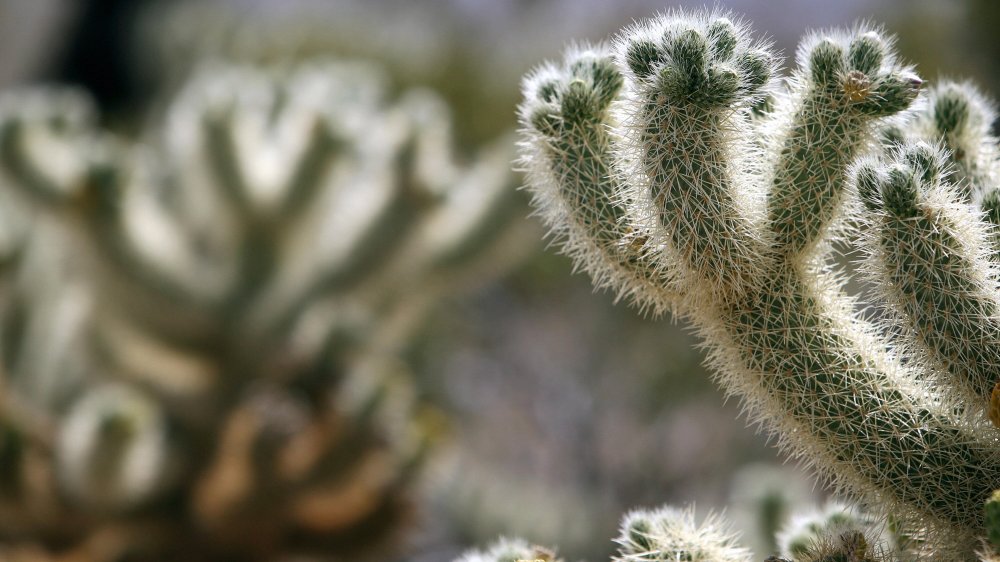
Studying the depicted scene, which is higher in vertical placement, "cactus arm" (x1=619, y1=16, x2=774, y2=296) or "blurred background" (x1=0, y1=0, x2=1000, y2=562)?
"blurred background" (x1=0, y1=0, x2=1000, y2=562)

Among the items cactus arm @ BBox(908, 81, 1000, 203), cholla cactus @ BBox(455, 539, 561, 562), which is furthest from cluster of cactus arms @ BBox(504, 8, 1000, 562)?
cactus arm @ BBox(908, 81, 1000, 203)

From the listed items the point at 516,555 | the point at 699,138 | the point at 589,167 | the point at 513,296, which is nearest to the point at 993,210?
the point at 699,138

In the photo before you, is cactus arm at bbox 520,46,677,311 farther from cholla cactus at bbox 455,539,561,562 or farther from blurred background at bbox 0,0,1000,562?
blurred background at bbox 0,0,1000,562

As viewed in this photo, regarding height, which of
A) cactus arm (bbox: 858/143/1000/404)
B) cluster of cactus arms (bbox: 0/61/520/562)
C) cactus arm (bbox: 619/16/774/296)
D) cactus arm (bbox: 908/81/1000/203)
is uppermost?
cluster of cactus arms (bbox: 0/61/520/562)

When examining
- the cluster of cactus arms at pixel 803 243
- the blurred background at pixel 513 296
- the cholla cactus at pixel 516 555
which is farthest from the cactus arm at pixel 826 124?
the blurred background at pixel 513 296

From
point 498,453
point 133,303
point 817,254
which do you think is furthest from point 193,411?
point 498,453

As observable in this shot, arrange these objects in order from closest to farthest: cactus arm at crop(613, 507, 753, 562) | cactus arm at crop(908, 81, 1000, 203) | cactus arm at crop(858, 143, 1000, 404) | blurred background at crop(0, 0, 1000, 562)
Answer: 1. cactus arm at crop(858, 143, 1000, 404)
2. cactus arm at crop(613, 507, 753, 562)
3. cactus arm at crop(908, 81, 1000, 203)
4. blurred background at crop(0, 0, 1000, 562)

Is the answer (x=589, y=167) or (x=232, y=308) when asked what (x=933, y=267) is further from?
(x=232, y=308)

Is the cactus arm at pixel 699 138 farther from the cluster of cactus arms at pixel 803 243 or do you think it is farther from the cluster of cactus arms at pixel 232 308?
the cluster of cactus arms at pixel 232 308
